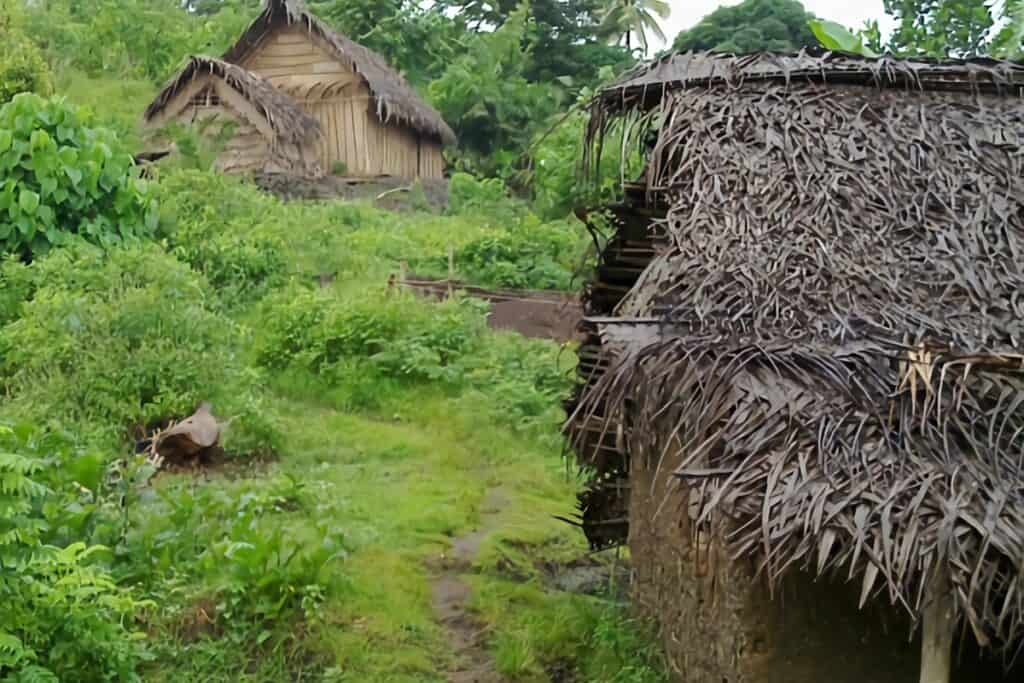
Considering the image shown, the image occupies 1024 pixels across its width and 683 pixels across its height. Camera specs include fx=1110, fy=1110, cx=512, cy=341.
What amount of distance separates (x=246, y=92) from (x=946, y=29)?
11.4 m

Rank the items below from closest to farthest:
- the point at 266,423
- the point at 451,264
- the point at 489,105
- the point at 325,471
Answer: the point at 325,471 → the point at 266,423 → the point at 451,264 → the point at 489,105

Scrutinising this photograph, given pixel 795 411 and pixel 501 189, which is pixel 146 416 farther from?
pixel 501 189

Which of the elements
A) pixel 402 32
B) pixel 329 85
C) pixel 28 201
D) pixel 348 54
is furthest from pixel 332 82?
pixel 28 201

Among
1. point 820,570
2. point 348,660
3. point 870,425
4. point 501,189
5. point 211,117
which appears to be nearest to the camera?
point 820,570

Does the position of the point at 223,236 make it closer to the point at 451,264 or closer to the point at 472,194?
the point at 451,264

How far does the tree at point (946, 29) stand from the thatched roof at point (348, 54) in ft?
31.0

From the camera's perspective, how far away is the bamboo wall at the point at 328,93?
21.4 meters

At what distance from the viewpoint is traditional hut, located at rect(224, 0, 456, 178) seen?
2112cm

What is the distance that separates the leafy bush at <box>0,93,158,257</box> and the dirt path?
19.3ft

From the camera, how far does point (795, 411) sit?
4.36m

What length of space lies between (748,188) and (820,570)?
7.67 feet

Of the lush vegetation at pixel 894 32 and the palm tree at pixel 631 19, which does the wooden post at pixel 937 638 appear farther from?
the palm tree at pixel 631 19

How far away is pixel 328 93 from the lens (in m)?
21.6

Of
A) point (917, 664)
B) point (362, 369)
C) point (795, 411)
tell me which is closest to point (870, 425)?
point (795, 411)
